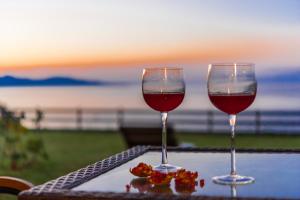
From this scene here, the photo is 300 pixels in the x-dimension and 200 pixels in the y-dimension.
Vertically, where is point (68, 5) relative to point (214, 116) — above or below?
above

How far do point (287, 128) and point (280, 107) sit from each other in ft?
3.77

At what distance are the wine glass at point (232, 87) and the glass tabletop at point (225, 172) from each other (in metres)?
0.06

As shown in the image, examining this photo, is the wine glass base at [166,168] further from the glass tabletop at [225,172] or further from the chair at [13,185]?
the chair at [13,185]

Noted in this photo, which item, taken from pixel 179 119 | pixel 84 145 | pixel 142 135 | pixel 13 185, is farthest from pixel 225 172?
pixel 179 119

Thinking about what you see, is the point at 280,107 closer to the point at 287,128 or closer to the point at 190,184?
the point at 287,128

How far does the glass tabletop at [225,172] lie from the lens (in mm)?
1402

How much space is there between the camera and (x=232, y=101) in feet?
4.89

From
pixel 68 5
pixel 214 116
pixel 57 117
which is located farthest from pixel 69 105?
pixel 68 5

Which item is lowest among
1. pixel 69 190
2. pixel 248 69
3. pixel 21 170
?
pixel 21 170

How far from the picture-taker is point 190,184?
4.83 feet

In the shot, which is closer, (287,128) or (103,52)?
(103,52)

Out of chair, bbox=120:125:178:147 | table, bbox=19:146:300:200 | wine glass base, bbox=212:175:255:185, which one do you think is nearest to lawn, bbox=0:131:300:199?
chair, bbox=120:125:178:147

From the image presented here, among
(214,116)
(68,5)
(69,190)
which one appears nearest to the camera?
(69,190)

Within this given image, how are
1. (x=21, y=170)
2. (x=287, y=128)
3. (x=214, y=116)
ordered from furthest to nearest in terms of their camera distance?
1. (x=214, y=116)
2. (x=287, y=128)
3. (x=21, y=170)
